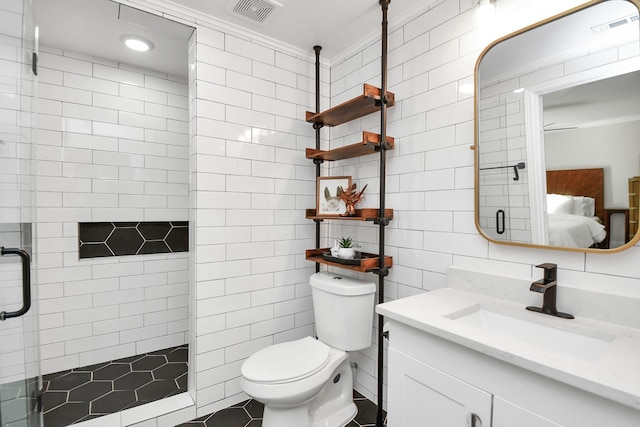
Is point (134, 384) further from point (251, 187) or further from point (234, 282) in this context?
point (251, 187)

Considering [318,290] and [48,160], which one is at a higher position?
[48,160]

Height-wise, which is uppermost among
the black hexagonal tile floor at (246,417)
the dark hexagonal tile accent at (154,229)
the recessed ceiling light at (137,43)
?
the recessed ceiling light at (137,43)

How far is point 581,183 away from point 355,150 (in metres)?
1.09

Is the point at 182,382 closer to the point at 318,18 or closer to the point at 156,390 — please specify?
the point at 156,390

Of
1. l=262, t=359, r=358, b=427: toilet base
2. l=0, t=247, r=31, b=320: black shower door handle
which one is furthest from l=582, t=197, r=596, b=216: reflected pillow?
l=0, t=247, r=31, b=320: black shower door handle

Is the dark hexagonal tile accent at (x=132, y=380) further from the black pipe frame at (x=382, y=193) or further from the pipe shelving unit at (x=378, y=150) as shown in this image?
the black pipe frame at (x=382, y=193)

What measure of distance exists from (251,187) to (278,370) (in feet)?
3.63

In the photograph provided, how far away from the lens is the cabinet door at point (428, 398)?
3.02 ft

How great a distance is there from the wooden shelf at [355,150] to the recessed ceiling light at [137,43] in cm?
134

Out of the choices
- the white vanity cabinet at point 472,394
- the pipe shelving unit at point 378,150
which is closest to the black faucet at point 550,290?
the white vanity cabinet at point 472,394

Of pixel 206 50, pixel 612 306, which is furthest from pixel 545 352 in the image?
pixel 206 50

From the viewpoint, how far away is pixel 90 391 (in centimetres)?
203

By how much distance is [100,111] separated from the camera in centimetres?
239

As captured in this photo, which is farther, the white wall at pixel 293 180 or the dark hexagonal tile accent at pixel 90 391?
the dark hexagonal tile accent at pixel 90 391
